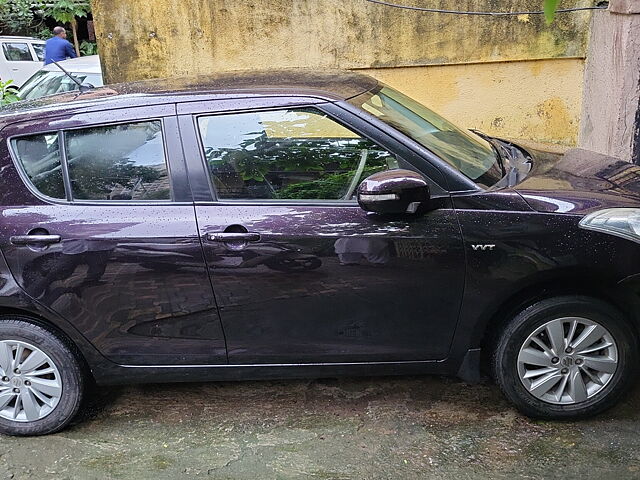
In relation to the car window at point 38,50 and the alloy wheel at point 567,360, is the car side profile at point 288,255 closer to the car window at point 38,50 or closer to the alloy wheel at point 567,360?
the alloy wheel at point 567,360

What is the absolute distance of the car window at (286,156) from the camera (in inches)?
126

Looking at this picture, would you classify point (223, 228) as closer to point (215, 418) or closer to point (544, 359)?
point (215, 418)

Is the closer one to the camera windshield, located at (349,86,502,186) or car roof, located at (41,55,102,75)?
windshield, located at (349,86,502,186)

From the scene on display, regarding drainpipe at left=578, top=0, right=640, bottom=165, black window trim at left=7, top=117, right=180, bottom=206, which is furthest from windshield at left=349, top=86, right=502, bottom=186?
drainpipe at left=578, top=0, right=640, bottom=165

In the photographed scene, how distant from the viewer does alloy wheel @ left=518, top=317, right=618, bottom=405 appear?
10.3ft

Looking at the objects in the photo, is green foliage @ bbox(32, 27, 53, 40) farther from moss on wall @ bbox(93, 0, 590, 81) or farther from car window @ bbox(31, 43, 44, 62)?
moss on wall @ bbox(93, 0, 590, 81)

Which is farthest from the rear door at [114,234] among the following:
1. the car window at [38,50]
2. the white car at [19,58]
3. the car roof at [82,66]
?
the car window at [38,50]

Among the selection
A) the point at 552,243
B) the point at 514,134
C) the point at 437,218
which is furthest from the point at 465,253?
the point at 514,134

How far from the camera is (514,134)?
710cm

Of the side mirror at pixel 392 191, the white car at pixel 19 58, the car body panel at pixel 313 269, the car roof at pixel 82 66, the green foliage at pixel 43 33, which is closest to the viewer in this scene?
the side mirror at pixel 392 191

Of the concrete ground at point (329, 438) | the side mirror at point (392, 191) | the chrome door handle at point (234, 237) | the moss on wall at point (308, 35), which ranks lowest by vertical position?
the concrete ground at point (329, 438)

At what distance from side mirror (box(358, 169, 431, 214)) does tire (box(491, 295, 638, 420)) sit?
0.77m

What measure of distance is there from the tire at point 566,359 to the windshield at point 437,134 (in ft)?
2.33

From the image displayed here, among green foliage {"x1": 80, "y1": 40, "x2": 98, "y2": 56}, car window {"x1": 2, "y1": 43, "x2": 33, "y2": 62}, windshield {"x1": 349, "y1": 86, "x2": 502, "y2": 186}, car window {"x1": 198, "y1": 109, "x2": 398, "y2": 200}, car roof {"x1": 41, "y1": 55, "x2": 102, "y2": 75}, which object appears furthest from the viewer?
green foliage {"x1": 80, "y1": 40, "x2": 98, "y2": 56}
